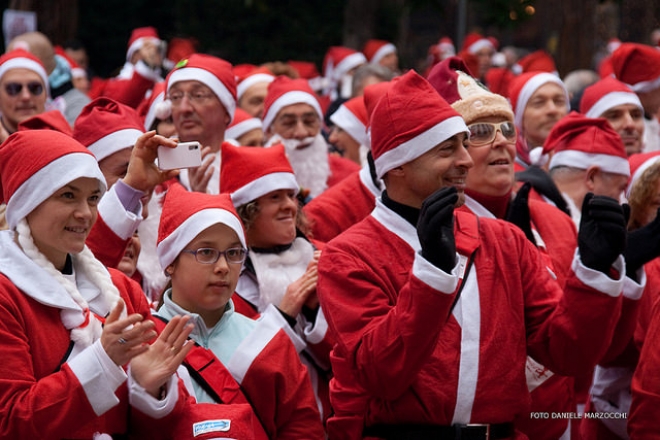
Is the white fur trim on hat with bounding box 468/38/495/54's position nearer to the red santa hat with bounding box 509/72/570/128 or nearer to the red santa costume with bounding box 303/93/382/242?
the red santa hat with bounding box 509/72/570/128

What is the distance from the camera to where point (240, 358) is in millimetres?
5188

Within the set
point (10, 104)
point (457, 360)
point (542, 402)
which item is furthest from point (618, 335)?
point (10, 104)

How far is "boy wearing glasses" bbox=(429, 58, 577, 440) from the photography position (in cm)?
555

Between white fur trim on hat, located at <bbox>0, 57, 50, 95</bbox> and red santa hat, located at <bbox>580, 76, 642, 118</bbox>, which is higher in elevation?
white fur trim on hat, located at <bbox>0, 57, 50, 95</bbox>

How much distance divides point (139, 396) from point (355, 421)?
1.02 metres

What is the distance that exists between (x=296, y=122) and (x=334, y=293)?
16.1ft

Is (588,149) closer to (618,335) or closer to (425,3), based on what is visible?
(618,335)

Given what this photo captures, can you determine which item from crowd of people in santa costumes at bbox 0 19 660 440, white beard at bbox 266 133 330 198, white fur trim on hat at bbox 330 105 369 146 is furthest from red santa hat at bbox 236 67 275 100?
crowd of people in santa costumes at bbox 0 19 660 440

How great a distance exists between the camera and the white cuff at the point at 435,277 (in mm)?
4316

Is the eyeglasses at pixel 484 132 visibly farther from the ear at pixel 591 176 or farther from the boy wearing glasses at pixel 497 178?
the ear at pixel 591 176

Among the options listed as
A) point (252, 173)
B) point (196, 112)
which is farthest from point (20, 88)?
point (252, 173)

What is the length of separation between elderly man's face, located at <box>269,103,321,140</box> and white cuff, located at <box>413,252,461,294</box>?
517 cm

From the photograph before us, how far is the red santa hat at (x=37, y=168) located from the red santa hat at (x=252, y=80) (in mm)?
6448

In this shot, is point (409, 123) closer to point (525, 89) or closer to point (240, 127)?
point (240, 127)
